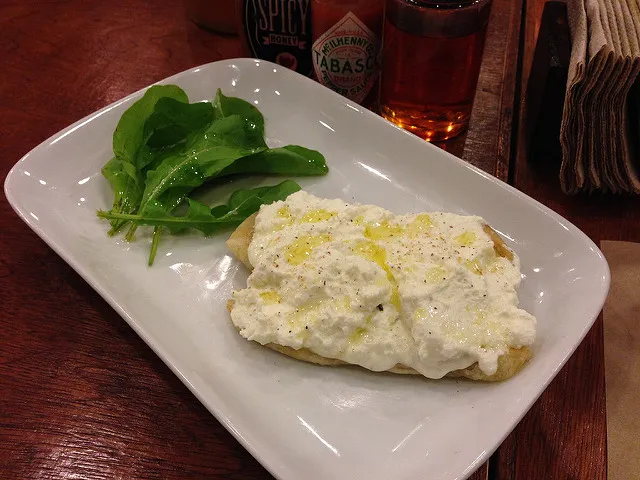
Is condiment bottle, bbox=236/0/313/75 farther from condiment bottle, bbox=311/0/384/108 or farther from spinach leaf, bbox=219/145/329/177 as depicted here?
spinach leaf, bbox=219/145/329/177

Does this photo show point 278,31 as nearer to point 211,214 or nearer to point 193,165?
point 193,165

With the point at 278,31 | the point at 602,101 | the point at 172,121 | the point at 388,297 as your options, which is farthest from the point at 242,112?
the point at 602,101

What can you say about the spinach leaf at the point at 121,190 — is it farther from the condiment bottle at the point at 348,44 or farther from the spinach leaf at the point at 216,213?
the condiment bottle at the point at 348,44

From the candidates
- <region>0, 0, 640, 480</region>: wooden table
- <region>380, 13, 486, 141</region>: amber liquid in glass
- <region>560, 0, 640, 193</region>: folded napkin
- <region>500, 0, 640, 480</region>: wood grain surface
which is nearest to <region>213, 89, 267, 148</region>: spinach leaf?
<region>380, 13, 486, 141</region>: amber liquid in glass

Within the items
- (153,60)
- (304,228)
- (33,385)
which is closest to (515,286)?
(304,228)

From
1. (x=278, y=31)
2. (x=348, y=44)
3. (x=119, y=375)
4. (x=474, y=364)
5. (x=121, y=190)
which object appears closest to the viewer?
(x=474, y=364)

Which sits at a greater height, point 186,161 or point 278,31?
point 278,31

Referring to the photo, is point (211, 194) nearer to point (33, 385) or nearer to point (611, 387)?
point (33, 385)

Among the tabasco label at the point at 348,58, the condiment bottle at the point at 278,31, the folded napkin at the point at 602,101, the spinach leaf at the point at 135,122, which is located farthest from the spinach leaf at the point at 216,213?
the folded napkin at the point at 602,101
